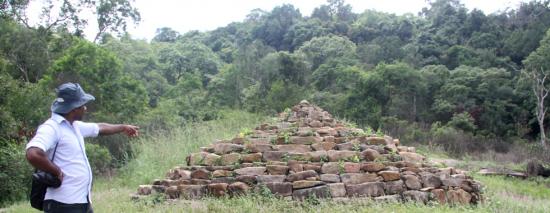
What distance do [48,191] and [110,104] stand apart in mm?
20959

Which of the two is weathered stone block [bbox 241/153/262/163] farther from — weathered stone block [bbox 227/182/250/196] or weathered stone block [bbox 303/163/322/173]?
weathered stone block [bbox 303/163/322/173]

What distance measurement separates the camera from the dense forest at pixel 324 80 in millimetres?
20297

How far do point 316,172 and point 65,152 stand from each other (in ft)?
14.1

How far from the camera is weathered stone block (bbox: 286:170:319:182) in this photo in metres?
7.22

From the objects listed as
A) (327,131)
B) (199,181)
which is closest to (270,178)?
(199,181)

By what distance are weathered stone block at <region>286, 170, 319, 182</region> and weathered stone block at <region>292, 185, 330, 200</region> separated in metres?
0.22

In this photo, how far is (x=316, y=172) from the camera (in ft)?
24.1

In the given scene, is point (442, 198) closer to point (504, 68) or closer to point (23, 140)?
point (23, 140)

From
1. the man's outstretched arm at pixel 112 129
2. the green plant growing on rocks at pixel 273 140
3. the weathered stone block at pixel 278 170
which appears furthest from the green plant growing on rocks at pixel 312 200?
the man's outstretched arm at pixel 112 129

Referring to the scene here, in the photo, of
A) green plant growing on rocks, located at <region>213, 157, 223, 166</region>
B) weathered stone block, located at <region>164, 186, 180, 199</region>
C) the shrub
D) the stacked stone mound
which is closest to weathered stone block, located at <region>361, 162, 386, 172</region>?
the stacked stone mound

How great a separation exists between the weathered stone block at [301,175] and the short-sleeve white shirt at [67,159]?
390 cm

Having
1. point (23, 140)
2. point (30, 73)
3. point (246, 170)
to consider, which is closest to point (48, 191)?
point (246, 170)

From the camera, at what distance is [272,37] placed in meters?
51.2

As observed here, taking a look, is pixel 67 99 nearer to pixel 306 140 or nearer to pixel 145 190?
pixel 145 190
